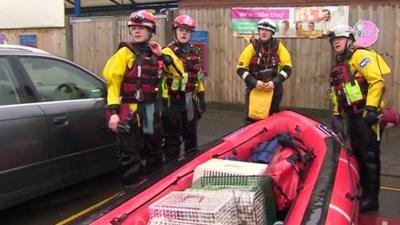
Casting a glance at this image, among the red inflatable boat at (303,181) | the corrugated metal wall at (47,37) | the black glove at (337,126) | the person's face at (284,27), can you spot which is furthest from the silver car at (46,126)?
the corrugated metal wall at (47,37)

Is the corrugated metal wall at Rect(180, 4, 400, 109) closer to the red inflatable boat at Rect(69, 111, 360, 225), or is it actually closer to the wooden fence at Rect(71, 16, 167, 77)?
the wooden fence at Rect(71, 16, 167, 77)

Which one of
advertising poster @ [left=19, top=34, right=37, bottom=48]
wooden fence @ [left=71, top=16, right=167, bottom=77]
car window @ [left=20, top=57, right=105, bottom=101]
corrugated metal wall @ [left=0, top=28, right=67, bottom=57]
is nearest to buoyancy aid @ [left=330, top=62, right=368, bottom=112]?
car window @ [left=20, top=57, right=105, bottom=101]

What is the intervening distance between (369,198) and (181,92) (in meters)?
2.33

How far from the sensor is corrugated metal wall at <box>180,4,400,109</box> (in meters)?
9.95

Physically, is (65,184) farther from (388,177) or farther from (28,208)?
(388,177)

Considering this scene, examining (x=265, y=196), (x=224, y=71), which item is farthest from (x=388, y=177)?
(x=224, y=71)

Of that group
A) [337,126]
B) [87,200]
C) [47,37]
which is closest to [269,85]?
[337,126]

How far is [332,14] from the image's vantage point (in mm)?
10281

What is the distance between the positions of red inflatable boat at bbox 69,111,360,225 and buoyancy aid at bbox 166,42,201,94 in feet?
3.44

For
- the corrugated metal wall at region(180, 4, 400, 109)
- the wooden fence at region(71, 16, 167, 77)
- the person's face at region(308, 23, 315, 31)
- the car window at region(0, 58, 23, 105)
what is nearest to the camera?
the car window at region(0, 58, 23, 105)

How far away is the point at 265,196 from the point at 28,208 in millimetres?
3037

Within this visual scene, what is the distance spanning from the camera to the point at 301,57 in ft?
35.2

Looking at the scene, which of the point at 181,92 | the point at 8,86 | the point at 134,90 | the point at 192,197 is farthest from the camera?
the point at 181,92

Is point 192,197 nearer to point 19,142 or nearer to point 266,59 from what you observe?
point 19,142
